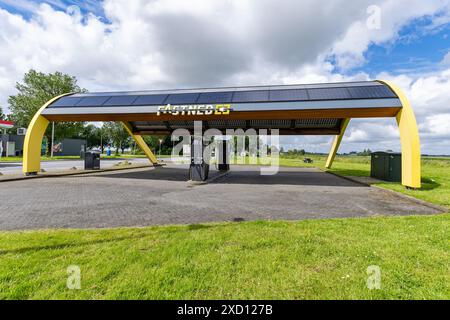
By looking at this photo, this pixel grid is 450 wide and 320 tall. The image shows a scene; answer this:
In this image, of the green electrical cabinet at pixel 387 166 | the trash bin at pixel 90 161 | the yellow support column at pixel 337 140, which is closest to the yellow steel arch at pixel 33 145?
the trash bin at pixel 90 161

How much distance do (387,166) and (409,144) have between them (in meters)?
4.98

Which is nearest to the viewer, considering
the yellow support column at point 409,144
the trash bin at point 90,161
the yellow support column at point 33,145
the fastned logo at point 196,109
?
the yellow support column at point 409,144

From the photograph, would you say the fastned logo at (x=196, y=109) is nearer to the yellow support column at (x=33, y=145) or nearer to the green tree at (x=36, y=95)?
the yellow support column at (x=33, y=145)

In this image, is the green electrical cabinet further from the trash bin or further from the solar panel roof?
the trash bin

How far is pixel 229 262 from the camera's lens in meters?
3.60

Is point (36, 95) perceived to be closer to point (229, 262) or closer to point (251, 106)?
point (251, 106)

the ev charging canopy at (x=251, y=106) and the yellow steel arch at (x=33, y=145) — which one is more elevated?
the ev charging canopy at (x=251, y=106)

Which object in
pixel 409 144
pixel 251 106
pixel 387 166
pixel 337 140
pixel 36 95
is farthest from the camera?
pixel 36 95

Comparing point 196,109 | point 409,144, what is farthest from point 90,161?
point 409,144

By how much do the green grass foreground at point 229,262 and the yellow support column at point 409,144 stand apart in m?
6.78

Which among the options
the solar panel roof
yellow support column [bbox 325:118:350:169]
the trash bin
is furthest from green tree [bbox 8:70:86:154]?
yellow support column [bbox 325:118:350:169]

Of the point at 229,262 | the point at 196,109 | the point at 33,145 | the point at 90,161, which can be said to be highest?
the point at 196,109

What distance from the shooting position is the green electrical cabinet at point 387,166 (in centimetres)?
1478
